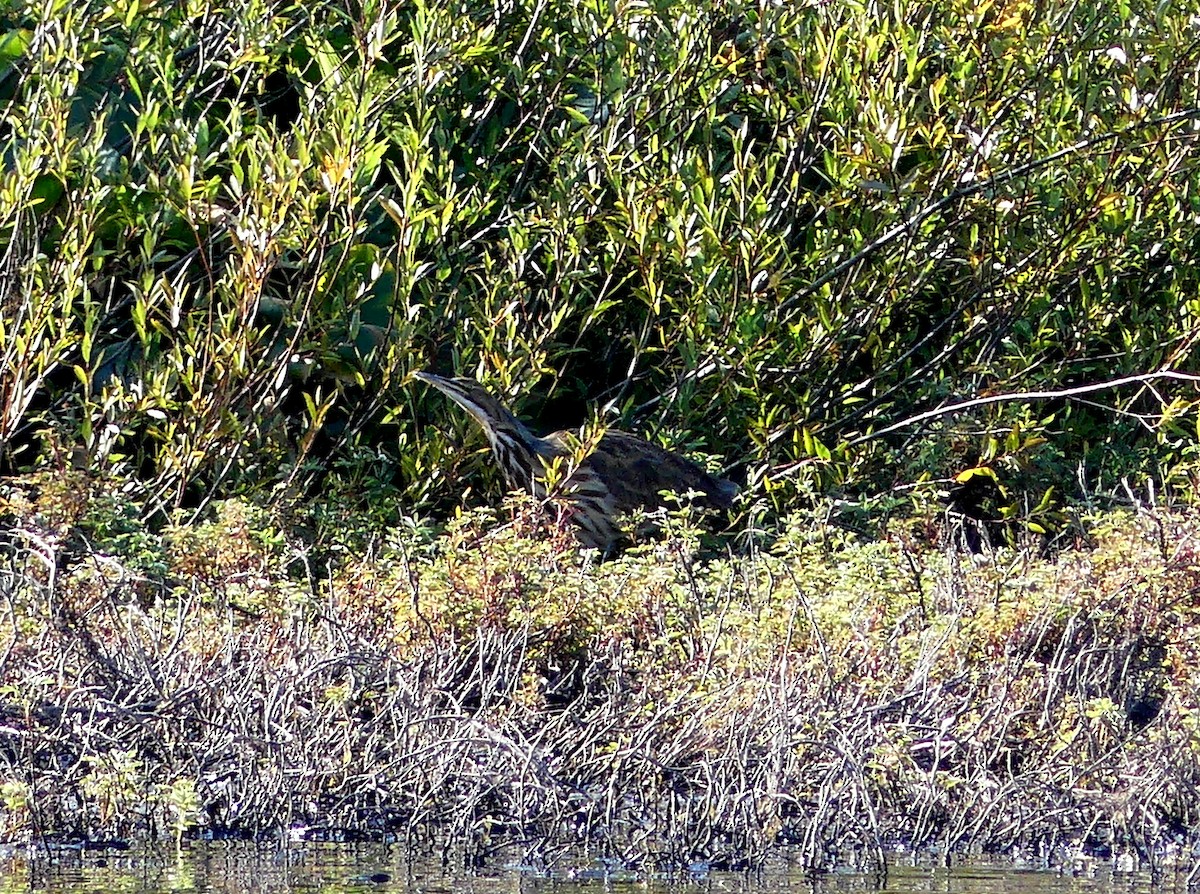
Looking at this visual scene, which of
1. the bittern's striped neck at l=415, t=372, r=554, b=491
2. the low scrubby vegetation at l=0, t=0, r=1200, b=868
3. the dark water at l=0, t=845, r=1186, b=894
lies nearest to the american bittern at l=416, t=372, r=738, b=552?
the bittern's striped neck at l=415, t=372, r=554, b=491

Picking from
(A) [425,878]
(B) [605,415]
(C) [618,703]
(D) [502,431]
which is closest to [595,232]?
(B) [605,415]

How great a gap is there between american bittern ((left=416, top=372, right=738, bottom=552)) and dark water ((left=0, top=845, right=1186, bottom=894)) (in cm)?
359

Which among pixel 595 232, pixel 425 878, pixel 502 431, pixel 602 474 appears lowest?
pixel 425 878

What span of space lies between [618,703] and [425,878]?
1.19 m

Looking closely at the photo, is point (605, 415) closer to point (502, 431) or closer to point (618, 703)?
point (502, 431)

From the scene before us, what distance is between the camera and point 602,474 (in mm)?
8742

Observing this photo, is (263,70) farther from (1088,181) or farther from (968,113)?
(1088,181)

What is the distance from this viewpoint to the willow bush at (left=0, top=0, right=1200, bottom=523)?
8172mm

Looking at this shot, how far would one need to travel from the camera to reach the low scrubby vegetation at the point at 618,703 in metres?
5.26

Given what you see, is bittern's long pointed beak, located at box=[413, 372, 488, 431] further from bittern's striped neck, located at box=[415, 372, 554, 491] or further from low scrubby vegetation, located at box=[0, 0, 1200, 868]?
low scrubby vegetation, located at box=[0, 0, 1200, 868]

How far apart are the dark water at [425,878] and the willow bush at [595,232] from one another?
315 cm

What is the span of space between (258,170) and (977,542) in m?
3.79

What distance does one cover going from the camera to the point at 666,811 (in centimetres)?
544

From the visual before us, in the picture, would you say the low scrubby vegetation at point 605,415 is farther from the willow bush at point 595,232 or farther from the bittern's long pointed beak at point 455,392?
the bittern's long pointed beak at point 455,392
